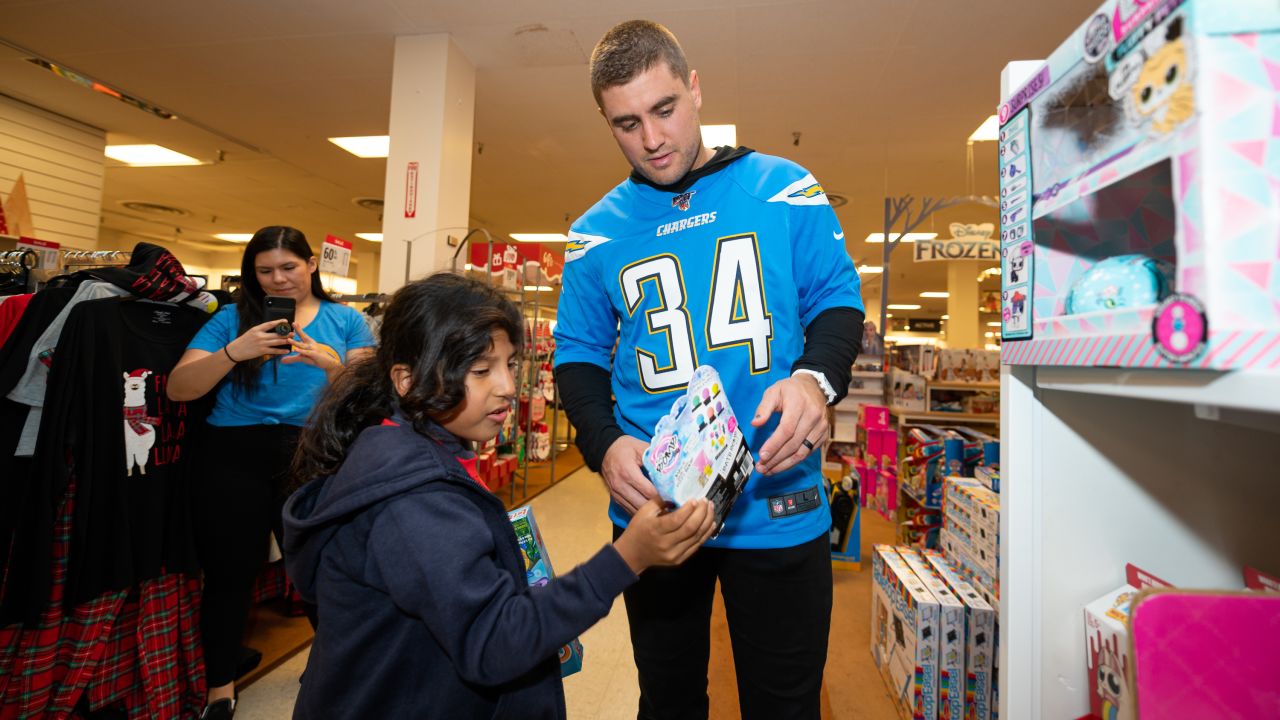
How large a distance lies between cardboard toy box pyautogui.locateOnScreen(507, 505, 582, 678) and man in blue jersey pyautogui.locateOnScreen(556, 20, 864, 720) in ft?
0.41

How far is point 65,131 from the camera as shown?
5.76 meters

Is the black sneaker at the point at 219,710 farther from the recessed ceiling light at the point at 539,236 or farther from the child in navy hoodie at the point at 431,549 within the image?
the recessed ceiling light at the point at 539,236

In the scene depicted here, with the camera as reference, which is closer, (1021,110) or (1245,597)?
Answer: (1245,597)

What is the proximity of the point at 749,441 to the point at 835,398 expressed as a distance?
17 cm

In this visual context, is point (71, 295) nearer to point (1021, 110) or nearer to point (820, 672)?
point (820, 672)

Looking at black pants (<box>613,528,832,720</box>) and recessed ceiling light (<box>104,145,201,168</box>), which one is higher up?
recessed ceiling light (<box>104,145,201,168</box>)

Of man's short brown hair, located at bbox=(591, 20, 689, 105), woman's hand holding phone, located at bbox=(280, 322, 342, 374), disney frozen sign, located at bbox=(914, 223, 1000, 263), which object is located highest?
disney frozen sign, located at bbox=(914, 223, 1000, 263)

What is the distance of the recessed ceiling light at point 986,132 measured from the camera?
16.6 ft

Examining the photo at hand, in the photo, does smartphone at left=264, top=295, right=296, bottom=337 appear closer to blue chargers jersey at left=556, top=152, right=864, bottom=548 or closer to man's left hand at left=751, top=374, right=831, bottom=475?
blue chargers jersey at left=556, top=152, right=864, bottom=548

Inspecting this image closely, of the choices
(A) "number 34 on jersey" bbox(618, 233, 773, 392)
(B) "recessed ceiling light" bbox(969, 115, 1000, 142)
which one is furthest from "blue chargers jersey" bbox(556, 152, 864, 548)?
(B) "recessed ceiling light" bbox(969, 115, 1000, 142)

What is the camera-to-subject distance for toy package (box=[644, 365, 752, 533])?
0.77m

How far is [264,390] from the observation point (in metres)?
1.89

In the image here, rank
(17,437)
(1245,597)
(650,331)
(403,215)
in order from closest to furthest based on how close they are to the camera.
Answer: (1245,597), (650,331), (17,437), (403,215)

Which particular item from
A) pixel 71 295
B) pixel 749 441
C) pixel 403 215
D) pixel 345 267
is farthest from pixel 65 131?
pixel 749 441
